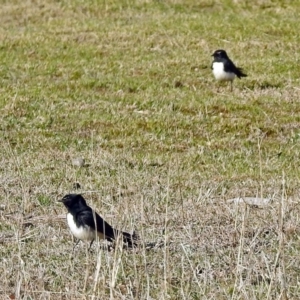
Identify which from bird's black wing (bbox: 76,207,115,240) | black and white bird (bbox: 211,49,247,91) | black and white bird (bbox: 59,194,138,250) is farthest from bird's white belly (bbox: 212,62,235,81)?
bird's black wing (bbox: 76,207,115,240)

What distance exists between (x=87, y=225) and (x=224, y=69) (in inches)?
304

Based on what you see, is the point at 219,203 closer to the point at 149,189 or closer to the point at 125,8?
the point at 149,189

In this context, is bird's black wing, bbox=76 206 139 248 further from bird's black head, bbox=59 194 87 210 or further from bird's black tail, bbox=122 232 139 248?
bird's black head, bbox=59 194 87 210

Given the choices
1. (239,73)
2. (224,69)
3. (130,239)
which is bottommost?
(239,73)

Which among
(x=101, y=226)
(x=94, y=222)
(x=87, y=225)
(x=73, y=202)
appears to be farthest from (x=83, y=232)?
(x=73, y=202)

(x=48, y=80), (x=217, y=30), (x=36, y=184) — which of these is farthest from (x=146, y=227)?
(x=217, y=30)

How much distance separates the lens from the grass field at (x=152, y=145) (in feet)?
19.6

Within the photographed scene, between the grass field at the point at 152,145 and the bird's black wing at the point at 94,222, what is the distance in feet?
0.42

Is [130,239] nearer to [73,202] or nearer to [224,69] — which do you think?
[73,202]

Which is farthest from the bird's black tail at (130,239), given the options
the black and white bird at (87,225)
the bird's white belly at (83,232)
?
the bird's white belly at (83,232)

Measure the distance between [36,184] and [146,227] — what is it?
6.70 feet

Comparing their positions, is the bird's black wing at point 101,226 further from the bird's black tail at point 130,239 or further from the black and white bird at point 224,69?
the black and white bird at point 224,69

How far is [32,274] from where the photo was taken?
621 cm

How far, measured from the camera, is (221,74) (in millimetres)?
14156
